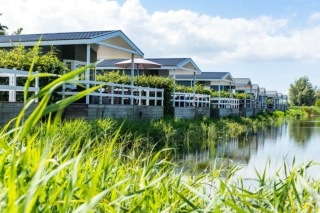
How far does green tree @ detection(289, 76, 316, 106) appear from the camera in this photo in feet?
249

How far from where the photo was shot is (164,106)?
1781 cm

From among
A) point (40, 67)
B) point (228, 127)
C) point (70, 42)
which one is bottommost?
point (228, 127)

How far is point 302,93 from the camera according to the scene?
7544 cm

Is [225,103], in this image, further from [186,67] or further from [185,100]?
[185,100]

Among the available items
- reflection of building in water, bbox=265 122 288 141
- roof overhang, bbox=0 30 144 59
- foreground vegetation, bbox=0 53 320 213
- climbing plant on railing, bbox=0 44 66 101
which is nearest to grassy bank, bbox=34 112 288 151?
foreground vegetation, bbox=0 53 320 213

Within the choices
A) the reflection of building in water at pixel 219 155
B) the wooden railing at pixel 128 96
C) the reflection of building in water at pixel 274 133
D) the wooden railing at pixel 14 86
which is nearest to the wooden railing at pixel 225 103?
the reflection of building in water at pixel 274 133

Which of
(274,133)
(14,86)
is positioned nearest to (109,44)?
(14,86)

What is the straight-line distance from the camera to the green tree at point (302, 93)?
7575cm

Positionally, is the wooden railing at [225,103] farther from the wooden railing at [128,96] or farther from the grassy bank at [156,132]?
the wooden railing at [128,96]

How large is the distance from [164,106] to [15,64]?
7.56 metres

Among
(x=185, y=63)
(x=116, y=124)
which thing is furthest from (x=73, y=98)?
(x=185, y=63)

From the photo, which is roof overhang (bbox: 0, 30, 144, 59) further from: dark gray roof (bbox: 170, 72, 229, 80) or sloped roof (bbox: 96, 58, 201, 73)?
dark gray roof (bbox: 170, 72, 229, 80)

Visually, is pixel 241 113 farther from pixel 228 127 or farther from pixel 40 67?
pixel 40 67

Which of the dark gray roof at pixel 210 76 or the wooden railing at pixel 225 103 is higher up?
the dark gray roof at pixel 210 76
